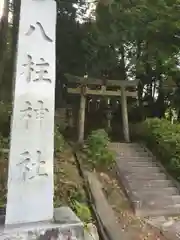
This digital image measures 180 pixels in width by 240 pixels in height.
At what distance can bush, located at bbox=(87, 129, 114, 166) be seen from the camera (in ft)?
26.4

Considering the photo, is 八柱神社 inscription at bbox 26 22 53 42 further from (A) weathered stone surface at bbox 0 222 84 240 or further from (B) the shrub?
(B) the shrub

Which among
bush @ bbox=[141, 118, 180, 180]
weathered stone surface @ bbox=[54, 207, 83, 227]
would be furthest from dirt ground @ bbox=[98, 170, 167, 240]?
weathered stone surface @ bbox=[54, 207, 83, 227]

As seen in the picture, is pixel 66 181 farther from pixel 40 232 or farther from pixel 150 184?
pixel 40 232

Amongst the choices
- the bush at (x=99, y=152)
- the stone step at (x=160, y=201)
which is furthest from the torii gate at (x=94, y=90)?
the stone step at (x=160, y=201)

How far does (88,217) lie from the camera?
584cm

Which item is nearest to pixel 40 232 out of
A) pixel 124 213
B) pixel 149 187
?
pixel 124 213

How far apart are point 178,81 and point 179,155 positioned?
445 centimetres

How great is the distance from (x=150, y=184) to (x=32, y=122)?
497 cm

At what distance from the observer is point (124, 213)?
6570 millimetres

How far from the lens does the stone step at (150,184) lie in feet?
24.7

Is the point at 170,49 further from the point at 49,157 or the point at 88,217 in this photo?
the point at 49,157

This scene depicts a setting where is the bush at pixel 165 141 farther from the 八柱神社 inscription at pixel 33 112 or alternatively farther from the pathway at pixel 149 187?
the 八柱神社 inscription at pixel 33 112

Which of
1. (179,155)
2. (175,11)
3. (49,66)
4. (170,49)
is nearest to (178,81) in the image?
(170,49)

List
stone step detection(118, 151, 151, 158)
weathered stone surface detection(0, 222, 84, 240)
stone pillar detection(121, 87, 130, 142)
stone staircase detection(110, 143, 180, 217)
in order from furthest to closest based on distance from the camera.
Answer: stone pillar detection(121, 87, 130, 142) < stone step detection(118, 151, 151, 158) < stone staircase detection(110, 143, 180, 217) < weathered stone surface detection(0, 222, 84, 240)
